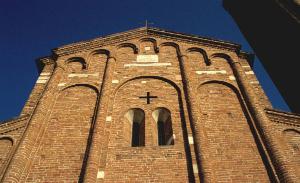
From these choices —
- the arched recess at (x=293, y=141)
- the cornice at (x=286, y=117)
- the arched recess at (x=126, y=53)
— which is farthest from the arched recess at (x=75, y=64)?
the arched recess at (x=293, y=141)

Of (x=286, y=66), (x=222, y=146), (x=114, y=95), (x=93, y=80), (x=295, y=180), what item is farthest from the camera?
(x=286, y=66)

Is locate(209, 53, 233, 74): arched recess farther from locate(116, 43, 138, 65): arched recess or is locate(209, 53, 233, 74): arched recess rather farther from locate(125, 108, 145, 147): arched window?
locate(125, 108, 145, 147): arched window

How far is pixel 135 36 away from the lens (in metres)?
12.8

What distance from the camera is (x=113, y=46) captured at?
40.1ft

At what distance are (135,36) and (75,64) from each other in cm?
280

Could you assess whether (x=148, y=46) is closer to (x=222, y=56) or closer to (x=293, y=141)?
(x=222, y=56)

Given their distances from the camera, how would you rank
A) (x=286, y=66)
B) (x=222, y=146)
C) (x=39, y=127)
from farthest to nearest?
1. (x=286, y=66)
2. (x=39, y=127)
3. (x=222, y=146)

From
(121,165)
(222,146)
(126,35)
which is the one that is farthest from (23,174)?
(126,35)

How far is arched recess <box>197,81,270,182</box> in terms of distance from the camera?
754 cm

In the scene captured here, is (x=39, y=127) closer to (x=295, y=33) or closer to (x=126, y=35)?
(x=126, y=35)

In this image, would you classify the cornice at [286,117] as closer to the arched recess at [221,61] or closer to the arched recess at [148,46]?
the arched recess at [221,61]

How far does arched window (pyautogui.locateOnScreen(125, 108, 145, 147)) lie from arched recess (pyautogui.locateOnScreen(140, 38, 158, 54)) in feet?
10.9

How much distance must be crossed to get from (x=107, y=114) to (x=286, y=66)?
9148 millimetres

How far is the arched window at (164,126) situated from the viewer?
875 centimetres
